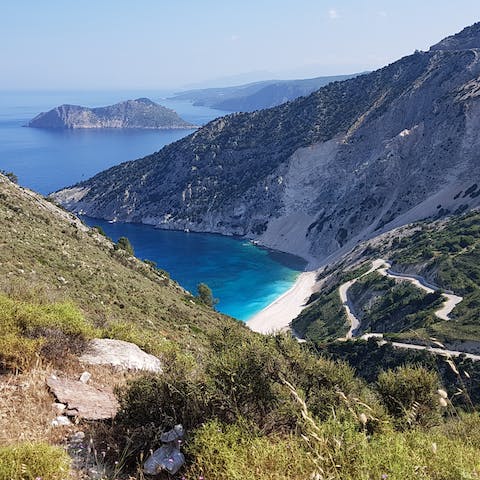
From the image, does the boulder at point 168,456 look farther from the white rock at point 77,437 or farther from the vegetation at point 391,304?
the vegetation at point 391,304

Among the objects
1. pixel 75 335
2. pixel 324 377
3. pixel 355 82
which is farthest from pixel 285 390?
pixel 355 82

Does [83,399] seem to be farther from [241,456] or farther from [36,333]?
[241,456]

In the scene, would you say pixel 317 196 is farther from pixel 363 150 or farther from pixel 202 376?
pixel 202 376

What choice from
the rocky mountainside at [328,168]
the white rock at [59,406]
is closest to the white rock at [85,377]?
the white rock at [59,406]

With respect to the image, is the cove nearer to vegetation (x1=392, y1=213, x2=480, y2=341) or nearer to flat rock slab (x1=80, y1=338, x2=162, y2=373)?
vegetation (x1=392, y1=213, x2=480, y2=341)

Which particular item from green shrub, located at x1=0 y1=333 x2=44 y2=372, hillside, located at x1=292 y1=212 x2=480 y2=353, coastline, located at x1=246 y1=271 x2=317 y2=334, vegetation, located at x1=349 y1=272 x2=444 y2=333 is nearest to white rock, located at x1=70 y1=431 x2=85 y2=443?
green shrub, located at x1=0 y1=333 x2=44 y2=372

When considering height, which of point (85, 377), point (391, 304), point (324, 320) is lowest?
point (324, 320)

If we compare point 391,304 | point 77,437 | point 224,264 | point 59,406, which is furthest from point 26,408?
point 224,264
